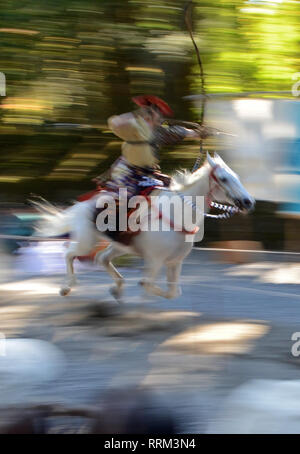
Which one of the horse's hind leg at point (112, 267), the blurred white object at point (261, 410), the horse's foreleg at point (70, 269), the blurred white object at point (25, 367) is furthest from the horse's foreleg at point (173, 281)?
the blurred white object at point (261, 410)

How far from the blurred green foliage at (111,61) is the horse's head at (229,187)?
3.88m

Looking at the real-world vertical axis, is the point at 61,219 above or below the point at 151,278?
above

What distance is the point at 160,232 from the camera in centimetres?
463

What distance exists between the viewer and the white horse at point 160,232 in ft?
14.7

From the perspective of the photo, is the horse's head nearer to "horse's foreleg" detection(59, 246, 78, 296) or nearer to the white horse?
the white horse

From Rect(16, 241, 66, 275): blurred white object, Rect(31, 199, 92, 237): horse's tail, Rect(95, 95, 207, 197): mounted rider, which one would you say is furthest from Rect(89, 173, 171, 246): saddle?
Rect(16, 241, 66, 275): blurred white object

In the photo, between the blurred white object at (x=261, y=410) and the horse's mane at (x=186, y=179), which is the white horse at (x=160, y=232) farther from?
the blurred white object at (x=261, y=410)

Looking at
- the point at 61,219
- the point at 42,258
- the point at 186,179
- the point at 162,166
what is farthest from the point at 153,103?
the point at 162,166

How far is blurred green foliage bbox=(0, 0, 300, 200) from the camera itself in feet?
26.0

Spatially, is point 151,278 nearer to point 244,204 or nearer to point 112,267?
point 112,267

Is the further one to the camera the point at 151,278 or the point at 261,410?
the point at 151,278

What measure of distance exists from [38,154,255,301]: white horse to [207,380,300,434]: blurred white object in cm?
120

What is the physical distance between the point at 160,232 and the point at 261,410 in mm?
1574

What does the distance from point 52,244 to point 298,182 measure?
2637mm
